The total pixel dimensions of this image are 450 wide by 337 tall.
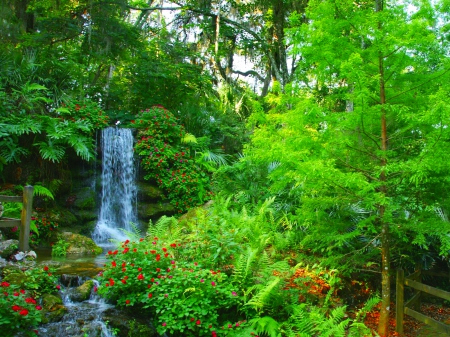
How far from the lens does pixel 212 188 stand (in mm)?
10906

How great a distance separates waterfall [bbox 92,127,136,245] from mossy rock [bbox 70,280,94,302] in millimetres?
4341

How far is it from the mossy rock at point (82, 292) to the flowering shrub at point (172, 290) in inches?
13.8

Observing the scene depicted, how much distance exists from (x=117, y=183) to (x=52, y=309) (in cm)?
630

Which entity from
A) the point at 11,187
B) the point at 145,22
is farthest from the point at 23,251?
the point at 145,22

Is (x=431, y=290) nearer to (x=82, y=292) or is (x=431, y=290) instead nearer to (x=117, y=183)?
(x=82, y=292)

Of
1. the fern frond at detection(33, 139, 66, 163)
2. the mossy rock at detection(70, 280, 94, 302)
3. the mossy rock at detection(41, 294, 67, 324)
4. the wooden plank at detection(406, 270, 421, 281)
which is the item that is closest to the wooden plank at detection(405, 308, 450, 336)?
the wooden plank at detection(406, 270, 421, 281)

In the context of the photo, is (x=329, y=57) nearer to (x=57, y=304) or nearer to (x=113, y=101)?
(x=57, y=304)

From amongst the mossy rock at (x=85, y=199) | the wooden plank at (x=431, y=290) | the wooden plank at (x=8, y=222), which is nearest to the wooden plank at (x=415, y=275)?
the wooden plank at (x=431, y=290)

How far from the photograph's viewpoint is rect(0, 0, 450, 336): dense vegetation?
4.35m

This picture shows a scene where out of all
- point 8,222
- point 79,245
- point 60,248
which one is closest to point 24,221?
point 8,222

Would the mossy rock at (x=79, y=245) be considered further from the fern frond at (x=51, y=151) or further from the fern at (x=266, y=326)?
the fern at (x=266, y=326)

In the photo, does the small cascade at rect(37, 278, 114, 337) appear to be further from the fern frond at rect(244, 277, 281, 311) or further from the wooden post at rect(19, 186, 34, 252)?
the wooden post at rect(19, 186, 34, 252)

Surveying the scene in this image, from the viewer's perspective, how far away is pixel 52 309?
468cm

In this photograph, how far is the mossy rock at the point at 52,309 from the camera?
4.53 m
